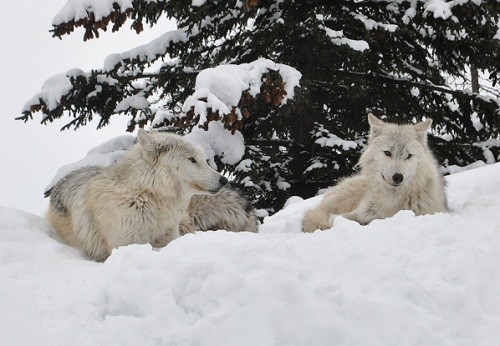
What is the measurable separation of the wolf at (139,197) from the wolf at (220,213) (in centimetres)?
82

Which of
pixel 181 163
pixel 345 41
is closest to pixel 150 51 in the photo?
pixel 345 41

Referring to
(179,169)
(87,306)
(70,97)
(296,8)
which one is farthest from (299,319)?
(296,8)

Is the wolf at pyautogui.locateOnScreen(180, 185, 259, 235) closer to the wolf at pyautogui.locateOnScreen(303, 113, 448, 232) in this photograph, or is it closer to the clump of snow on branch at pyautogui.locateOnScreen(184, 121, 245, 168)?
the wolf at pyautogui.locateOnScreen(303, 113, 448, 232)

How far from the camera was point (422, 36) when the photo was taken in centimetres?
950

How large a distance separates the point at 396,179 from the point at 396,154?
0.34m

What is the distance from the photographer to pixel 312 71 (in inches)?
380

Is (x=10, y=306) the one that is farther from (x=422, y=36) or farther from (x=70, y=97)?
(x=422, y=36)

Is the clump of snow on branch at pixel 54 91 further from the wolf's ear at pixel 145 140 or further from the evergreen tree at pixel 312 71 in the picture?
the wolf's ear at pixel 145 140

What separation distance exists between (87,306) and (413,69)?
9130 millimetres

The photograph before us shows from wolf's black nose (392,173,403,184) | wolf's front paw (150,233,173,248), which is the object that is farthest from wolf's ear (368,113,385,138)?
wolf's front paw (150,233,173,248)

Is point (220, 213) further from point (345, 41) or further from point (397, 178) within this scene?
point (345, 41)

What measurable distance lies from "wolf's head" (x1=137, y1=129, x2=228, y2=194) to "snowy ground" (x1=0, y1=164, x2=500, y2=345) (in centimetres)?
174

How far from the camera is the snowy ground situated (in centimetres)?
247

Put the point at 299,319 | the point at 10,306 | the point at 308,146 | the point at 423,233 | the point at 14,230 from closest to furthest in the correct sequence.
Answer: the point at 299,319 < the point at 10,306 < the point at 423,233 < the point at 14,230 < the point at 308,146
